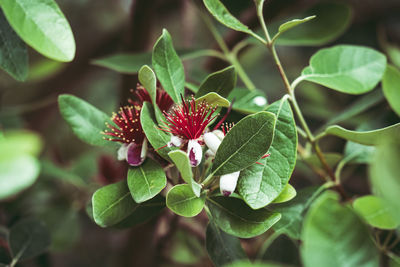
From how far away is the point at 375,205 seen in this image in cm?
60

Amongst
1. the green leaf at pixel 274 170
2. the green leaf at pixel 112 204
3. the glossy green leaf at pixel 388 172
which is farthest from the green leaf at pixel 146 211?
the glossy green leaf at pixel 388 172

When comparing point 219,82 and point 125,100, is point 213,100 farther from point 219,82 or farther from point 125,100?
point 125,100

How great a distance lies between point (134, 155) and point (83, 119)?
0.13 metres

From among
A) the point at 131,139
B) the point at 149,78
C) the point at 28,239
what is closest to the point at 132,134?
the point at 131,139

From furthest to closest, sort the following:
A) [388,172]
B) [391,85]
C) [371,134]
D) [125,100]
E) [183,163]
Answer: [125,100]
[391,85]
[371,134]
[183,163]
[388,172]

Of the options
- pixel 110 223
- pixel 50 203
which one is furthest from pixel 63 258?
pixel 110 223

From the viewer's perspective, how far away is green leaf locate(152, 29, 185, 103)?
0.61 m

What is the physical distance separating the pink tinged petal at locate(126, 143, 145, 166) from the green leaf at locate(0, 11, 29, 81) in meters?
0.22

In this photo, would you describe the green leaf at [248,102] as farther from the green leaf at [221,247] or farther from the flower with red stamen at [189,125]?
the green leaf at [221,247]

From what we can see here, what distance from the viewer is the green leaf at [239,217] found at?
546 millimetres

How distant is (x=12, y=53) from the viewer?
63 cm

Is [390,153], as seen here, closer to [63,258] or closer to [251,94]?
[251,94]

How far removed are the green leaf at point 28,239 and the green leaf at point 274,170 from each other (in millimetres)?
447

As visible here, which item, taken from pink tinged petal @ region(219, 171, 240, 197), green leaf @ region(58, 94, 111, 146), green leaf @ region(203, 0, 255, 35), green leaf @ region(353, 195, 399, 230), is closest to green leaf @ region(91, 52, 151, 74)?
green leaf @ region(58, 94, 111, 146)
